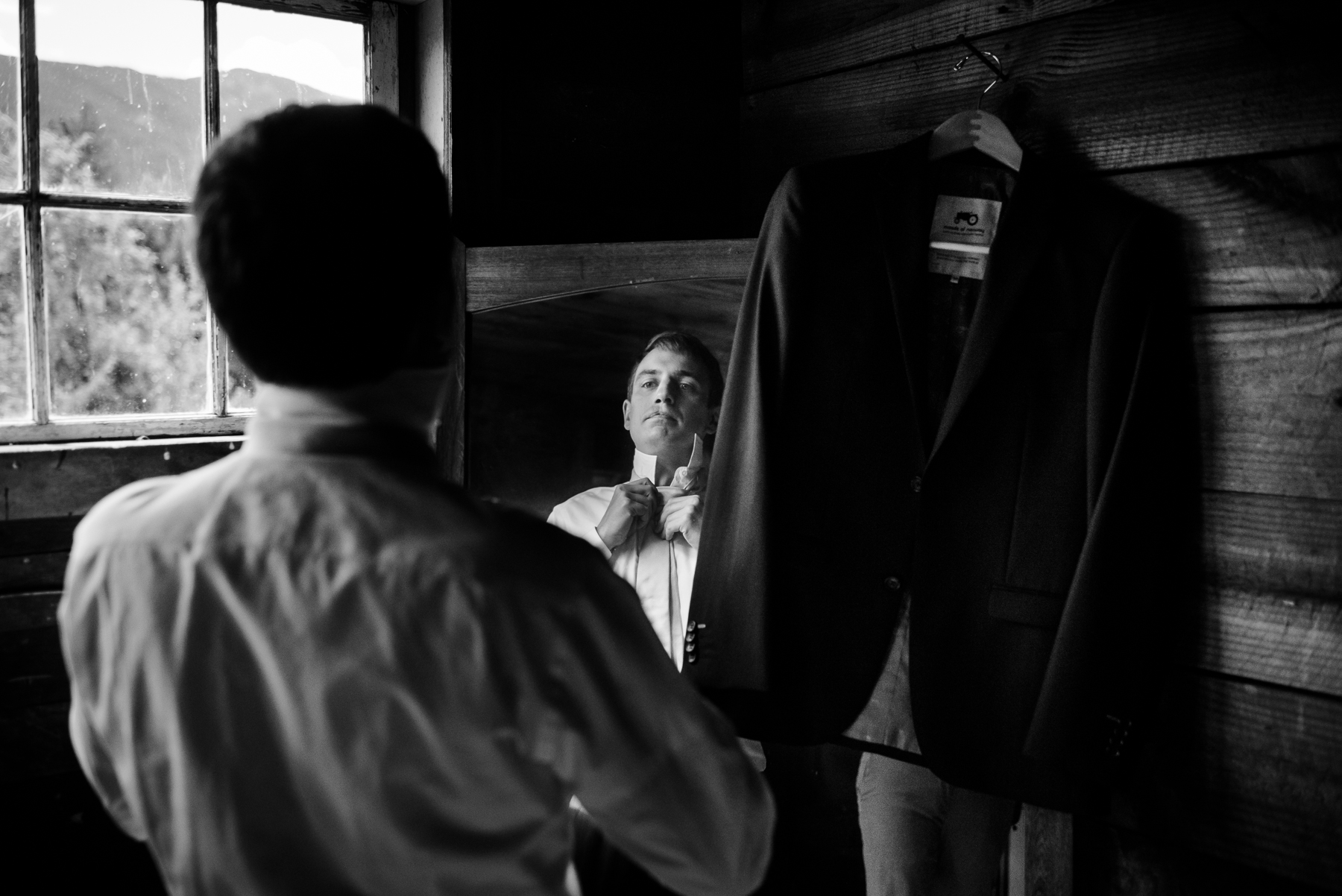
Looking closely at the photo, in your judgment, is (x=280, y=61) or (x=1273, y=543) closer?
(x=1273, y=543)

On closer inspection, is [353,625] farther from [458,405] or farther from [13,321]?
[13,321]

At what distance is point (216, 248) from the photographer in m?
0.67

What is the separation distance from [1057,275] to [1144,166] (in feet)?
0.88

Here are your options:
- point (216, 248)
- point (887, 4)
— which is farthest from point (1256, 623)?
point (216, 248)

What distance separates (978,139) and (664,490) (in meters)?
0.74

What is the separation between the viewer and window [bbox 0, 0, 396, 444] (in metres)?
1.82

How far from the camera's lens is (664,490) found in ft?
5.78

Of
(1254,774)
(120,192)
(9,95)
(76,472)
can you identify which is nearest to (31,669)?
(76,472)

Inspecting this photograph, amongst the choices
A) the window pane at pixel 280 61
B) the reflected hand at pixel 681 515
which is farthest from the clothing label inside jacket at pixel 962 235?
the window pane at pixel 280 61

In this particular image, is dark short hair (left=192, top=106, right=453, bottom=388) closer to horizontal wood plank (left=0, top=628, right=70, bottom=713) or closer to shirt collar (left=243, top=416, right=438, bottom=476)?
shirt collar (left=243, top=416, right=438, bottom=476)

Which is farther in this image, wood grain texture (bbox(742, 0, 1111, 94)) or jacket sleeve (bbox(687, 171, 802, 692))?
wood grain texture (bbox(742, 0, 1111, 94))

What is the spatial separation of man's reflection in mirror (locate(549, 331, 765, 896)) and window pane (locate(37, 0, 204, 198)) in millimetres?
962

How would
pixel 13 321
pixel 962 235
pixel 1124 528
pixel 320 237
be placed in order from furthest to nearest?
pixel 13 321 → pixel 962 235 → pixel 1124 528 → pixel 320 237

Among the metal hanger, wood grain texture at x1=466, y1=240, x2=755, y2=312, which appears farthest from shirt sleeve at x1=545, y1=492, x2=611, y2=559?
the metal hanger
